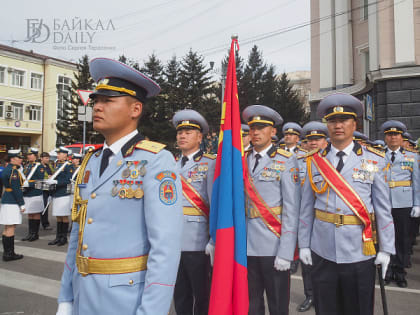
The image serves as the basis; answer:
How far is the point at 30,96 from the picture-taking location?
37.0 metres

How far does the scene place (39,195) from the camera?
334 inches

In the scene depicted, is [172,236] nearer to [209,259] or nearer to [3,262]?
[209,259]

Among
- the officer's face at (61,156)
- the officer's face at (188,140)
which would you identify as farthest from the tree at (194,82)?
the officer's face at (188,140)

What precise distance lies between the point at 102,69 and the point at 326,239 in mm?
2181

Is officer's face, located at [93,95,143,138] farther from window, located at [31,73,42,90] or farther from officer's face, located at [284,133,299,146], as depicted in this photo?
window, located at [31,73,42,90]

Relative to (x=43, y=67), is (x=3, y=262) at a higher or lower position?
lower

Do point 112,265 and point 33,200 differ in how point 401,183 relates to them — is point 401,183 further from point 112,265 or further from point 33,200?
point 33,200

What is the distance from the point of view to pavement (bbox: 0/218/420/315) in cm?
418

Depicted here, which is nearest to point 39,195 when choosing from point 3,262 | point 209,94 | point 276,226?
point 3,262

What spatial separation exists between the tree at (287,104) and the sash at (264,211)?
34.8 metres

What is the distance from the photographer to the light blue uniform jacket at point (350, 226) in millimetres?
2791

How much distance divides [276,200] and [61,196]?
666 centimetres

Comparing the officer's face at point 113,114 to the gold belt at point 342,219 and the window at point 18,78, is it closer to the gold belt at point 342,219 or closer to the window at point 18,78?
the gold belt at point 342,219

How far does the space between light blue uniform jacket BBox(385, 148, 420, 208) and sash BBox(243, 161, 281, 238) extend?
345 cm
